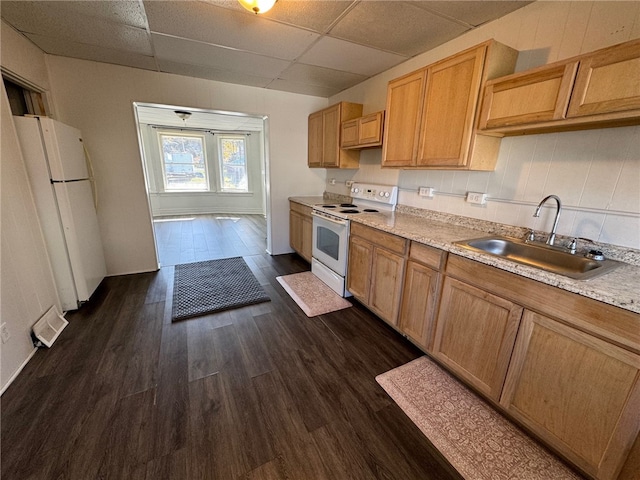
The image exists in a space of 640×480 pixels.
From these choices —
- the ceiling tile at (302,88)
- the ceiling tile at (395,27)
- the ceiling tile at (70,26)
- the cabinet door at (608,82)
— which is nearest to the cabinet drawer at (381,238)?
the cabinet door at (608,82)

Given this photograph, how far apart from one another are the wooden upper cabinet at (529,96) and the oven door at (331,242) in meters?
1.45

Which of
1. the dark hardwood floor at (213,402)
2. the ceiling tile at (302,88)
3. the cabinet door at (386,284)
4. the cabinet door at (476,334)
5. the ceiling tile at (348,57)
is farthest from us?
the ceiling tile at (302,88)

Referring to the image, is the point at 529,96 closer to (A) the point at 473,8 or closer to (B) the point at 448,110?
(B) the point at 448,110

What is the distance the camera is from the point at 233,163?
296 inches

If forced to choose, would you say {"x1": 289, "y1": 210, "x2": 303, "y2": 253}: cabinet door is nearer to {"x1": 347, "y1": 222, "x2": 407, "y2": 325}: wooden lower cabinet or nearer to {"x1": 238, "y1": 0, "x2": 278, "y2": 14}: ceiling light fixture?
{"x1": 347, "y1": 222, "x2": 407, "y2": 325}: wooden lower cabinet

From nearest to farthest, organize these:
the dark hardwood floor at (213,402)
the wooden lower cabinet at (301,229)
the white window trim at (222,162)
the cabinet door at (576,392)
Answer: the cabinet door at (576,392), the dark hardwood floor at (213,402), the wooden lower cabinet at (301,229), the white window trim at (222,162)

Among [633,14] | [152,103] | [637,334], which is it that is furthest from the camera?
[152,103]

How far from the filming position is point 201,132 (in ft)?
23.1

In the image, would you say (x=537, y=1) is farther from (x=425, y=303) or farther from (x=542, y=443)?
(x=542, y=443)

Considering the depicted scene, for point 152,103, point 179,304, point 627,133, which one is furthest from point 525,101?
point 152,103

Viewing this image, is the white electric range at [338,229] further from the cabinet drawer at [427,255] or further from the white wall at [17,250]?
the white wall at [17,250]

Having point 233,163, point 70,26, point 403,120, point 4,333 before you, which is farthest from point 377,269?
point 233,163

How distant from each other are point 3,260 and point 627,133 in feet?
12.4

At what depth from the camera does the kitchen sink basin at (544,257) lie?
129 cm
